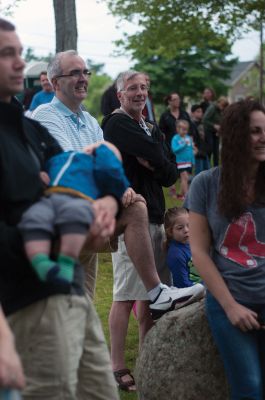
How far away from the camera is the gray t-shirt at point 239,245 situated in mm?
4035

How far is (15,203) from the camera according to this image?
291cm

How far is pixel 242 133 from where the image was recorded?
405 cm

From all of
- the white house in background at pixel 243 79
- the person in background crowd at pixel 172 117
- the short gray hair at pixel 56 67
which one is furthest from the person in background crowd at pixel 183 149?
the white house in background at pixel 243 79

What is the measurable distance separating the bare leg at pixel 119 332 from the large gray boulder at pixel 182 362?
79cm

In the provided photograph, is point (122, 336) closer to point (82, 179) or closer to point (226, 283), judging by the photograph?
point (226, 283)

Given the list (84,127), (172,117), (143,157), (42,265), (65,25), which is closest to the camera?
(42,265)

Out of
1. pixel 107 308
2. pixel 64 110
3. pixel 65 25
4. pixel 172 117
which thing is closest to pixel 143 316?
pixel 64 110

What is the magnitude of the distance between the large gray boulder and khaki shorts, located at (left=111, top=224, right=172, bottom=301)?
767mm

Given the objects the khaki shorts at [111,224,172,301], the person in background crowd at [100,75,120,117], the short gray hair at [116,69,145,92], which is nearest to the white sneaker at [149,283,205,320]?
the khaki shorts at [111,224,172,301]

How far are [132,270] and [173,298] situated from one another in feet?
1.84

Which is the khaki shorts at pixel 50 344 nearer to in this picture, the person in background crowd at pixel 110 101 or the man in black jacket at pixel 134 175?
the man in black jacket at pixel 134 175

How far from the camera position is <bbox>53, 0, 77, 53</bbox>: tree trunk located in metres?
11.0

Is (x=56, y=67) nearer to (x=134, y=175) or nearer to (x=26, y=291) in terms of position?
(x=134, y=175)

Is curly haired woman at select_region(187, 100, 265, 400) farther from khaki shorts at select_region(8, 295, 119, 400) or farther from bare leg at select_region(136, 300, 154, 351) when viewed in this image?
bare leg at select_region(136, 300, 154, 351)
